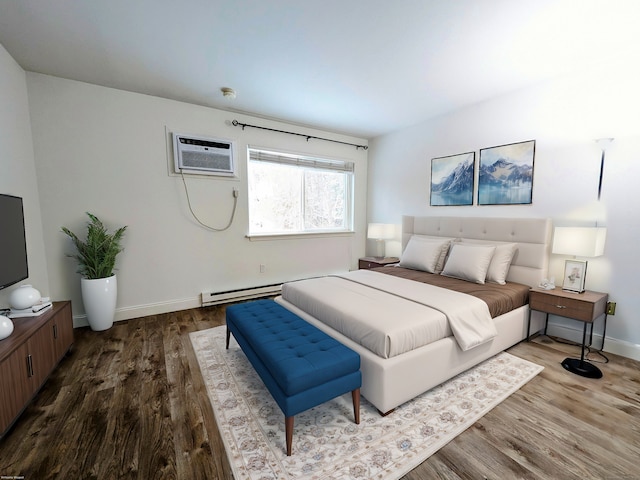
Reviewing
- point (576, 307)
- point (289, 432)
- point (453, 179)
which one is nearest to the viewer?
point (289, 432)

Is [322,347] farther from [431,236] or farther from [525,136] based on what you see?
[525,136]

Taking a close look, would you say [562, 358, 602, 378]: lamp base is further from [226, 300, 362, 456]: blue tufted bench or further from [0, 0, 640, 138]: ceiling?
[0, 0, 640, 138]: ceiling

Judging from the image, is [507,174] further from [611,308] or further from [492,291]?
[611,308]

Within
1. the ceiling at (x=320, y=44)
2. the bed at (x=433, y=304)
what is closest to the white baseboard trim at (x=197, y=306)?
the bed at (x=433, y=304)

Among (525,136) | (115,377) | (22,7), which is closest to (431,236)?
(525,136)

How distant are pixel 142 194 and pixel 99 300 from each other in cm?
124

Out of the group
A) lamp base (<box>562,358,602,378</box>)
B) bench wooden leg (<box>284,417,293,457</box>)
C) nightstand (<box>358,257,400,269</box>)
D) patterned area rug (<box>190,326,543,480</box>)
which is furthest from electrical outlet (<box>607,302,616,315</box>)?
bench wooden leg (<box>284,417,293,457</box>)

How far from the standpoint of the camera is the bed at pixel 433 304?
177 cm

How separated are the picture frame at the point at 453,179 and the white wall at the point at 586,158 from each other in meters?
0.15

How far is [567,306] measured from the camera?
2.42 m

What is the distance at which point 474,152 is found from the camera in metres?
3.45

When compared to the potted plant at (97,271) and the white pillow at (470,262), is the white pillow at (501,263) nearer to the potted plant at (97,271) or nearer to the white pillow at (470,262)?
the white pillow at (470,262)

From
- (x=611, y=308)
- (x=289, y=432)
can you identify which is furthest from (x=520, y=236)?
(x=289, y=432)

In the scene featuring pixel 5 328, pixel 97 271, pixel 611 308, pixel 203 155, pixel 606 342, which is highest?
pixel 203 155
